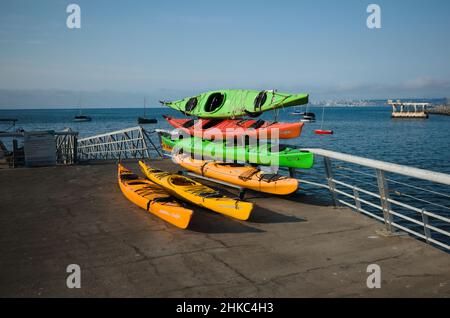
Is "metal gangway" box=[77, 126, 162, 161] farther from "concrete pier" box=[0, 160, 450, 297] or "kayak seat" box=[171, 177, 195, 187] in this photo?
"concrete pier" box=[0, 160, 450, 297]

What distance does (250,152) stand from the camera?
45.8 feet

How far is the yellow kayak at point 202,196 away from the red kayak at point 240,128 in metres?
5.92

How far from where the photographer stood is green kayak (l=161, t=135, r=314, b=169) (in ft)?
38.1

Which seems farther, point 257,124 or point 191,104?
point 191,104

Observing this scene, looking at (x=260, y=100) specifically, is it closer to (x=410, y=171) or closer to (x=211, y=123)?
(x=211, y=123)

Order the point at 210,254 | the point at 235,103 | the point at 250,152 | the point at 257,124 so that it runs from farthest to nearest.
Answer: the point at 235,103
the point at 257,124
the point at 250,152
the point at 210,254

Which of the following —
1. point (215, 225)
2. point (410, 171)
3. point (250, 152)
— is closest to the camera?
point (410, 171)

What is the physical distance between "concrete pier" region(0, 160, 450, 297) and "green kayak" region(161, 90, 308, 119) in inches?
262

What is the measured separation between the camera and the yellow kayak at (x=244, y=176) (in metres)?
10.1

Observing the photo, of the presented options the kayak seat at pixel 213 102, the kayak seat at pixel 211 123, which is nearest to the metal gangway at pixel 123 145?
the kayak seat at pixel 211 123

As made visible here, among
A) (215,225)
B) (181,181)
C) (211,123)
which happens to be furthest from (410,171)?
→ (211,123)

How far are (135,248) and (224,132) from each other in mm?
10519

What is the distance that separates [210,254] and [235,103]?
12.0 metres

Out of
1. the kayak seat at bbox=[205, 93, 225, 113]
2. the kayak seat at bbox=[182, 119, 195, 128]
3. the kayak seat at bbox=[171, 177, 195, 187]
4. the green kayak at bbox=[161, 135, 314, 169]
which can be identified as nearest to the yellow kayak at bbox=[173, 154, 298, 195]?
the green kayak at bbox=[161, 135, 314, 169]
